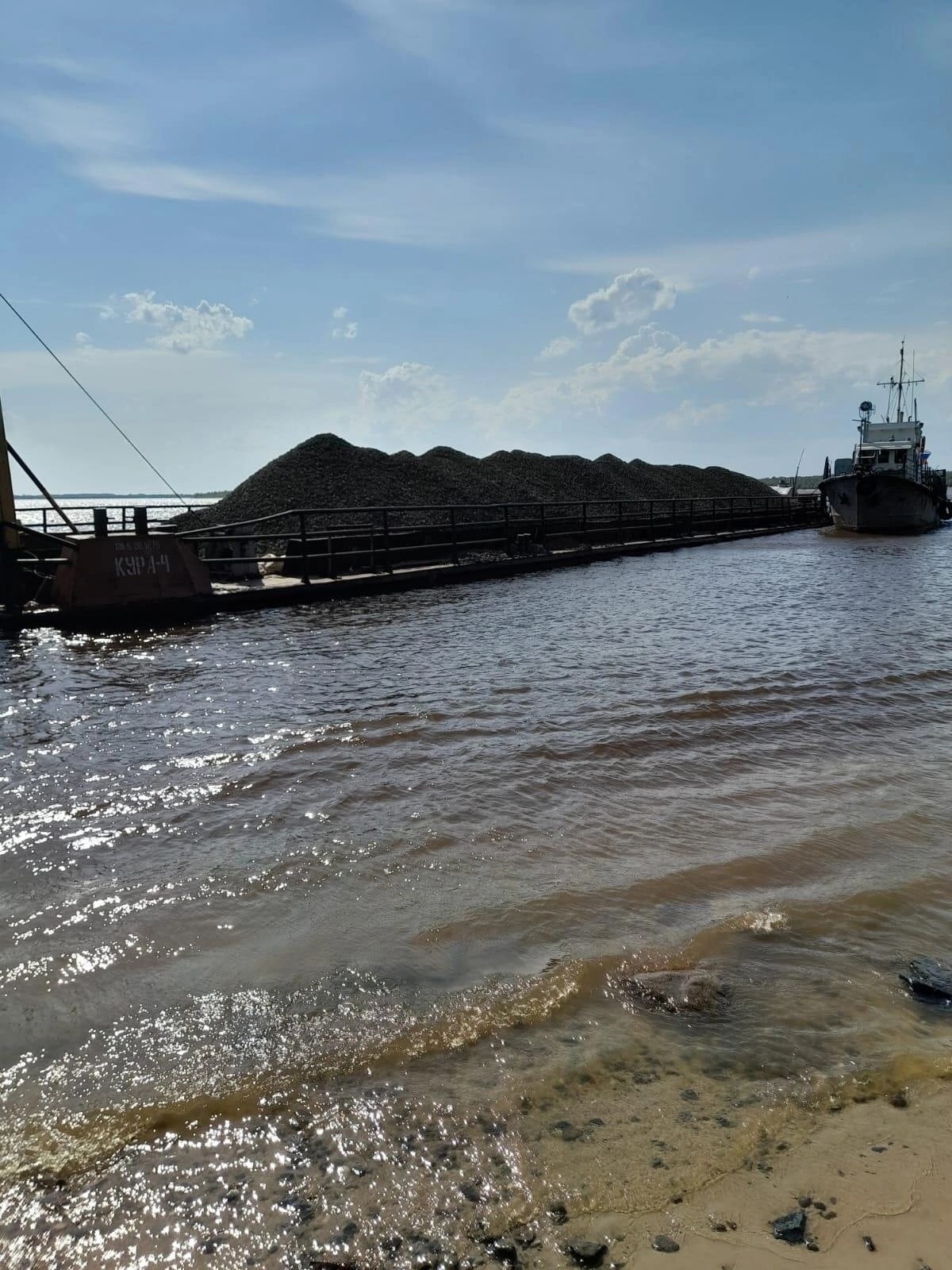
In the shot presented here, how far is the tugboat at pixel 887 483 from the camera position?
33.9 metres

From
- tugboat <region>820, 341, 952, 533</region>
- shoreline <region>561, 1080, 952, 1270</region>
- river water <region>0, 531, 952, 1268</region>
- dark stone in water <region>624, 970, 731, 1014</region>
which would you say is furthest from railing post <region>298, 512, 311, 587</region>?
tugboat <region>820, 341, 952, 533</region>

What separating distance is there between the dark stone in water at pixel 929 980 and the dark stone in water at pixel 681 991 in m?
0.69

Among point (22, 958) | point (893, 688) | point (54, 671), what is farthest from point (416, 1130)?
point (54, 671)

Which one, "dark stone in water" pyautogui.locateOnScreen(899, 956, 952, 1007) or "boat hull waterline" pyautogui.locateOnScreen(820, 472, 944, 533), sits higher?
"boat hull waterline" pyautogui.locateOnScreen(820, 472, 944, 533)

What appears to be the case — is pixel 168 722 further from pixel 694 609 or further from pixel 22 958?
pixel 694 609

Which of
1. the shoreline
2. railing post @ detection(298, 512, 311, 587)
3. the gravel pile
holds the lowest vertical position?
the shoreline

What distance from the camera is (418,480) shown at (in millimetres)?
32844

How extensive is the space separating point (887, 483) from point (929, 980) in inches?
1344

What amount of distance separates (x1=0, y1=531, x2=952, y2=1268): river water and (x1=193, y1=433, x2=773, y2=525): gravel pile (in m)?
20.1

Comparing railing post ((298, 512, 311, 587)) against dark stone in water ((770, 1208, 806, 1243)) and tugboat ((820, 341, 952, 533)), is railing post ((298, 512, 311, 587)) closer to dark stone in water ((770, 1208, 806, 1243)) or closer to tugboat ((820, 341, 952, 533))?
dark stone in water ((770, 1208, 806, 1243))

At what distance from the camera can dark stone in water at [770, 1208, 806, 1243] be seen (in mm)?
2064

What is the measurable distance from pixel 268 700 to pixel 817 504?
43.9m

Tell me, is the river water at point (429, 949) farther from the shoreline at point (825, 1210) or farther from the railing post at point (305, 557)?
the railing post at point (305, 557)

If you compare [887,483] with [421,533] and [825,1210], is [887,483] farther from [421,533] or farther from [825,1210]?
[825,1210]
